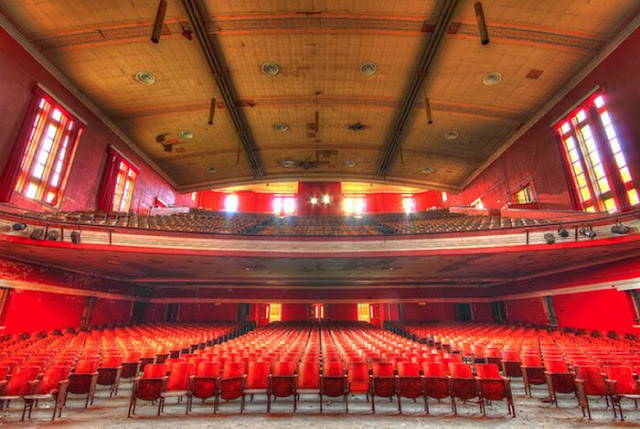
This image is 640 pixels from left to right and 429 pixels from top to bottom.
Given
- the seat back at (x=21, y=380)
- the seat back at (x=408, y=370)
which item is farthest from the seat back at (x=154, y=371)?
the seat back at (x=408, y=370)

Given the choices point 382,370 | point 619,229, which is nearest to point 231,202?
point 382,370

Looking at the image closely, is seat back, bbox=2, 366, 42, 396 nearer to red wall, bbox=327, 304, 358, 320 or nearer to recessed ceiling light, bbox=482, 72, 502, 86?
red wall, bbox=327, 304, 358, 320

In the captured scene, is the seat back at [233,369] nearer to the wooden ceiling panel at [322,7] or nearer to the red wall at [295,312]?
the wooden ceiling panel at [322,7]

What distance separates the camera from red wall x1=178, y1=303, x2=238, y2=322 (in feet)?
43.5

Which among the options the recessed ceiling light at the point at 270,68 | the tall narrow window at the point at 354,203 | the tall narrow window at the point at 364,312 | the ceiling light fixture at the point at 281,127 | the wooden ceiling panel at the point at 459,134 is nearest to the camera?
the recessed ceiling light at the point at 270,68

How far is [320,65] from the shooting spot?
31.1 ft

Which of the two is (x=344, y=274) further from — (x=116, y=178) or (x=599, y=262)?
(x=116, y=178)

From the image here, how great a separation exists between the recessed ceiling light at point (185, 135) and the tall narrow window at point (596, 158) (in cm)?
1317

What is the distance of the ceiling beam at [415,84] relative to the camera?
7.62 m

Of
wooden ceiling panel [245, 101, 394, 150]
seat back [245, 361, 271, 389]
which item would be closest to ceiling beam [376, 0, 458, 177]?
wooden ceiling panel [245, 101, 394, 150]

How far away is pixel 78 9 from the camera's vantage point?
740cm

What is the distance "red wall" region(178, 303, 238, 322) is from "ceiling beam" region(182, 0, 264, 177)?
267 inches

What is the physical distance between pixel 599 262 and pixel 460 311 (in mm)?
6244

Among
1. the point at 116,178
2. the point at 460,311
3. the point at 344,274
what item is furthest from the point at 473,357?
the point at 116,178
